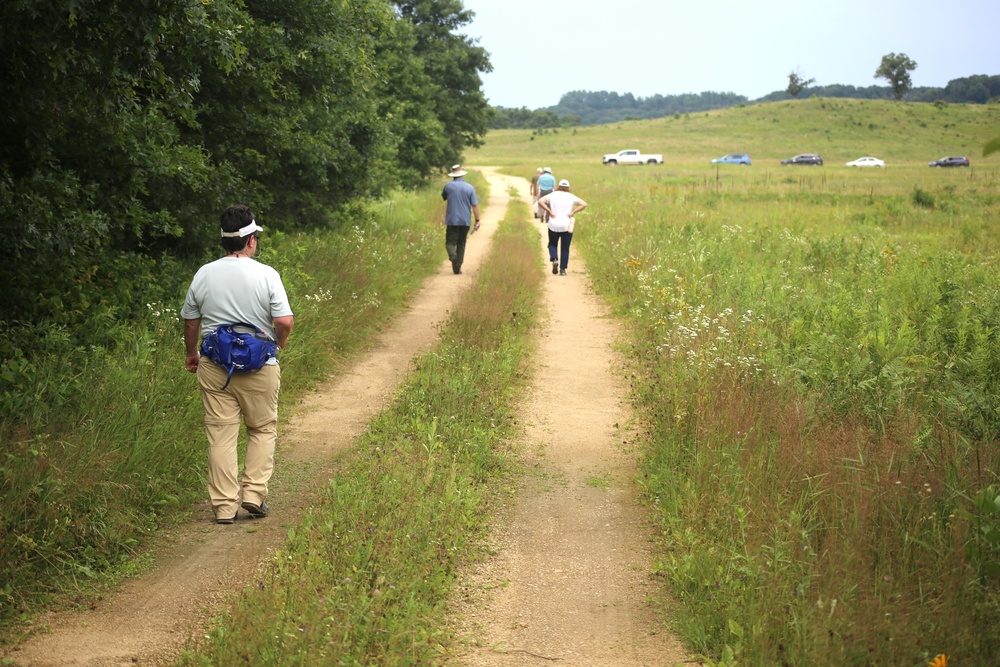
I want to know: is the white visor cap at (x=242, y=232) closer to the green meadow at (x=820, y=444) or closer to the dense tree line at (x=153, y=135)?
the dense tree line at (x=153, y=135)

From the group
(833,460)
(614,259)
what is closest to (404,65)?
(614,259)

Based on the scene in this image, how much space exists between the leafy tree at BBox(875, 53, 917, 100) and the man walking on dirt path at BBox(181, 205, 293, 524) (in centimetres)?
15884

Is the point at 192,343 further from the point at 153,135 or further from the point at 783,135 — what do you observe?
the point at 783,135

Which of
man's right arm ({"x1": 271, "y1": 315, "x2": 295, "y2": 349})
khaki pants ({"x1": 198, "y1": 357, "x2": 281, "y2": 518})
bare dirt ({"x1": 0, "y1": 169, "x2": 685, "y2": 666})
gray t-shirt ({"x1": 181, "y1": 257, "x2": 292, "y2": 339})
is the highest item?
gray t-shirt ({"x1": 181, "y1": 257, "x2": 292, "y2": 339})

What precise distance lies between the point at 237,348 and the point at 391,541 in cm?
161

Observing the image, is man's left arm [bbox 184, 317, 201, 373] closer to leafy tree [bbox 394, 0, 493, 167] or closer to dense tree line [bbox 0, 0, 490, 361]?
dense tree line [bbox 0, 0, 490, 361]

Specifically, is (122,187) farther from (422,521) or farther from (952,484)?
(952,484)

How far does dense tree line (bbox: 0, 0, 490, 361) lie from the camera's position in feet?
21.5

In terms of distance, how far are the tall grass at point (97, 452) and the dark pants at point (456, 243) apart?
8.00 metres

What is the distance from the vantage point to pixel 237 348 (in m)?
6.02

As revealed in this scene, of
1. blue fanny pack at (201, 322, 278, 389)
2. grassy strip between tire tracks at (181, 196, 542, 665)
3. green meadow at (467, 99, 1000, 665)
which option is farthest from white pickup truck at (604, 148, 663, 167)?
blue fanny pack at (201, 322, 278, 389)

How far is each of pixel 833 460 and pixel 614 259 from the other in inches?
456

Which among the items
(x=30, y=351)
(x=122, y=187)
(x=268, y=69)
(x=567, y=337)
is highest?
(x=268, y=69)

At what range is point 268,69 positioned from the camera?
11.2m
